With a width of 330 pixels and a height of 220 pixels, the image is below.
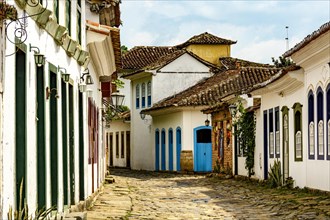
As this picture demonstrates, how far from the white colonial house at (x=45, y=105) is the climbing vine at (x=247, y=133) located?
39.5ft

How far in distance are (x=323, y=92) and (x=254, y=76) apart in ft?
69.1

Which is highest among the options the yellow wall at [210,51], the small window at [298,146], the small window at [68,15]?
the yellow wall at [210,51]

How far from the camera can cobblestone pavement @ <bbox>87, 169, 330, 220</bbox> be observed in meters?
15.5

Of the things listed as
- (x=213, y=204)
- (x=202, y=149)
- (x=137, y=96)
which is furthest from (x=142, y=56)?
(x=213, y=204)

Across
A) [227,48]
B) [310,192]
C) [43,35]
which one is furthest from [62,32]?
[227,48]

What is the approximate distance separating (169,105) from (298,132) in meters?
18.7

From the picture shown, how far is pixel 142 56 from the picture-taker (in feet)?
171

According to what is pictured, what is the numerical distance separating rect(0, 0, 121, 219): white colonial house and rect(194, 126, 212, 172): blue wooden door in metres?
23.3

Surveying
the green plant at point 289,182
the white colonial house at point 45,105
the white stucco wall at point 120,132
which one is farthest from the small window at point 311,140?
the white stucco wall at point 120,132

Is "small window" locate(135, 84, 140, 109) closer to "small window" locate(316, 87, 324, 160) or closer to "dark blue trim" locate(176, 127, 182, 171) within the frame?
"dark blue trim" locate(176, 127, 182, 171)

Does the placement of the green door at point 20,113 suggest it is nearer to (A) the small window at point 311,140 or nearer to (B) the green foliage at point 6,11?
(B) the green foliage at point 6,11

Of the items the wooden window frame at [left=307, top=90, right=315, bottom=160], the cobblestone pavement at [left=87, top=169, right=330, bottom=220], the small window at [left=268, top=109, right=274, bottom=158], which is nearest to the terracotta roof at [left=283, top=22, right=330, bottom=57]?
the wooden window frame at [left=307, top=90, right=315, bottom=160]

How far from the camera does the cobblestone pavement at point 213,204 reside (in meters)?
15.5

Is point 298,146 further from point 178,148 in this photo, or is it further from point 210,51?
point 210,51
